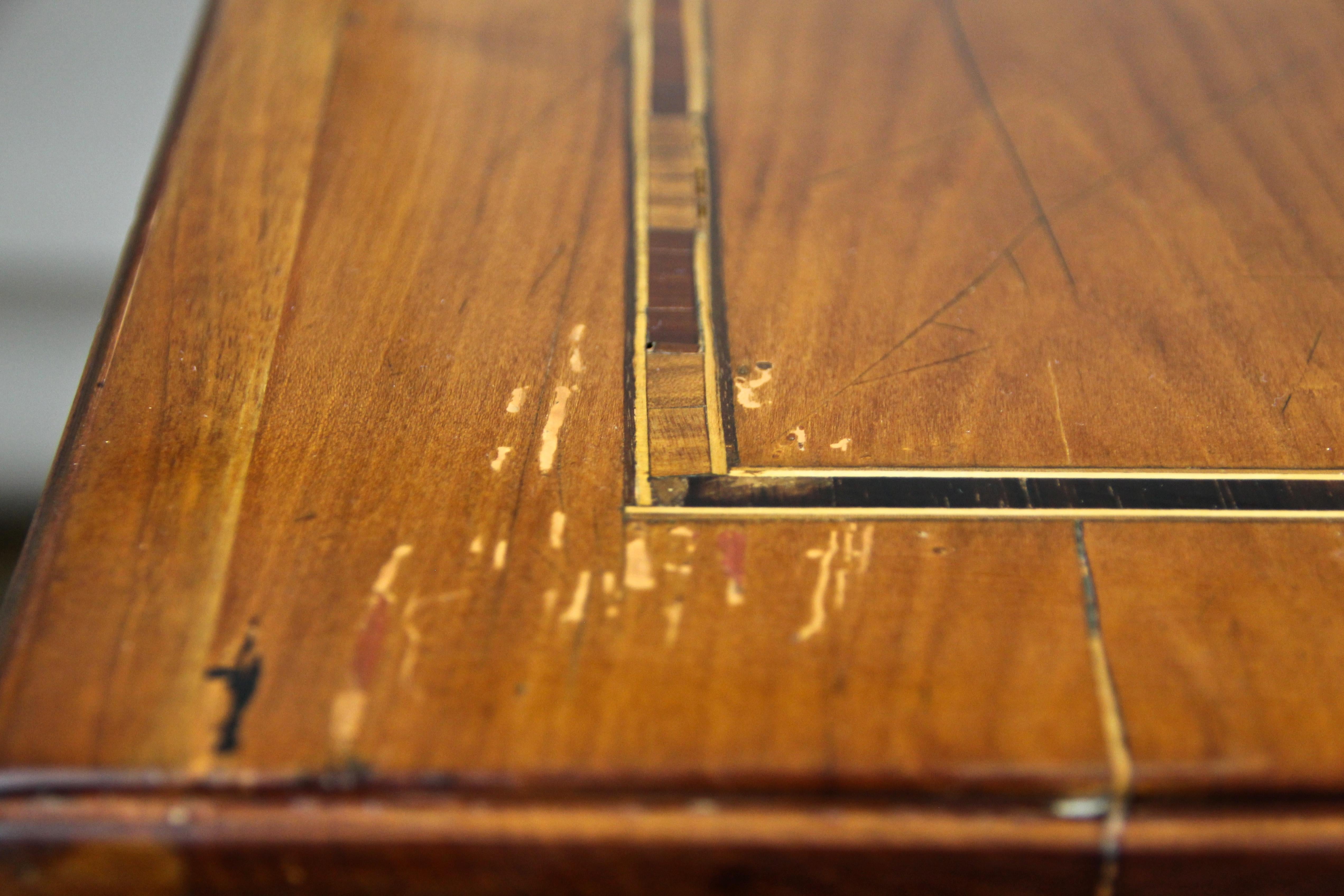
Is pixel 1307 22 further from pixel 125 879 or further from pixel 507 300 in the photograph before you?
pixel 125 879

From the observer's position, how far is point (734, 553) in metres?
0.50

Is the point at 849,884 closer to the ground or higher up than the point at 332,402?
closer to the ground

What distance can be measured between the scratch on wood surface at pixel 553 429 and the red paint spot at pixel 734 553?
94 millimetres

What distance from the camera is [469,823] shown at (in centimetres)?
42

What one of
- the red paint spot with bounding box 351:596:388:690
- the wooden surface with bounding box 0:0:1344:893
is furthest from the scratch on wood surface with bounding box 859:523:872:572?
the red paint spot with bounding box 351:596:388:690

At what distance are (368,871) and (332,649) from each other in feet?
0.30

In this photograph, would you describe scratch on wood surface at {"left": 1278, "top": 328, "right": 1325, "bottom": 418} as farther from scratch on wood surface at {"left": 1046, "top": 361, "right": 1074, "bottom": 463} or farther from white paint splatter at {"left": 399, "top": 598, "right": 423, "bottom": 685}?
white paint splatter at {"left": 399, "top": 598, "right": 423, "bottom": 685}

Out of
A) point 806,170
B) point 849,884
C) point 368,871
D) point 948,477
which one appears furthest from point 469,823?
point 806,170

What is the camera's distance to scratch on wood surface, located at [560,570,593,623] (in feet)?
1.54

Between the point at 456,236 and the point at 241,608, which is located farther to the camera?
the point at 456,236

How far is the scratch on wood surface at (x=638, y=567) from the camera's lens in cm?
48

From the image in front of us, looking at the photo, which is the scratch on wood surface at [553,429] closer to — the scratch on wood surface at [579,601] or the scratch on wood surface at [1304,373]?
the scratch on wood surface at [579,601]

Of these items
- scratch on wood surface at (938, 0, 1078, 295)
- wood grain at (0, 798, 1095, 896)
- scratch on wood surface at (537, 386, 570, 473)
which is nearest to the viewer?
wood grain at (0, 798, 1095, 896)

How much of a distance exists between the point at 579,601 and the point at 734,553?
2.9 inches
